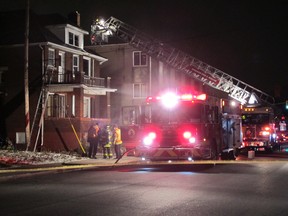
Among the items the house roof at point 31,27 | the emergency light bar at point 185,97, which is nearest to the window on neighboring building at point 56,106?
the house roof at point 31,27

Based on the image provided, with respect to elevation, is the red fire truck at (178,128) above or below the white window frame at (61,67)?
below

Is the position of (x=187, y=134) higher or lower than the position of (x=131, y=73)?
lower

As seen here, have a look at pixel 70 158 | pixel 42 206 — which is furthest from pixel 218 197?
pixel 70 158

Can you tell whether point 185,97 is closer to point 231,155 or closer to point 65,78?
point 231,155

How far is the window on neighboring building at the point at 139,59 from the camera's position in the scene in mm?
38500

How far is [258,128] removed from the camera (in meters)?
27.1

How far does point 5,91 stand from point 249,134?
53.6ft

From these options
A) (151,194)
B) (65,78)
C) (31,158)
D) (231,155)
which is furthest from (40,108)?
(151,194)

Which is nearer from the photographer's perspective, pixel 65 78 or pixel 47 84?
pixel 47 84

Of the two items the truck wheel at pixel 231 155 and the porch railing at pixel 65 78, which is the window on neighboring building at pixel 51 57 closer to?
the porch railing at pixel 65 78

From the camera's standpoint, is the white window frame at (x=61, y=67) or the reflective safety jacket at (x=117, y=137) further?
the white window frame at (x=61, y=67)

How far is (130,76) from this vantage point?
39.1 m

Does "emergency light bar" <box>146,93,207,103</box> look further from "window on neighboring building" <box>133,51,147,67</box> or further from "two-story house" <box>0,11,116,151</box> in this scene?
"window on neighboring building" <box>133,51,147,67</box>

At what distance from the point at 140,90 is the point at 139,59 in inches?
107
